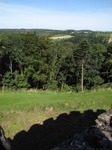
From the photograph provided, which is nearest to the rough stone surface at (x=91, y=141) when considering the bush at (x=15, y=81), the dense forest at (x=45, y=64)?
the dense forest at (x=45, y=64)

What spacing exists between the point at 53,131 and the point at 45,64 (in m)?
16.7

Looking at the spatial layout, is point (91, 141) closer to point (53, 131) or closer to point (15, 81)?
point (53, 131)

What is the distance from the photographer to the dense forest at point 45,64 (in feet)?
86.7

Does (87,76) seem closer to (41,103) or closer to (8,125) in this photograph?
(41,103)

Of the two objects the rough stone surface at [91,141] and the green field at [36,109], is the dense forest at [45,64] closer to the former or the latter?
the green field at [36,109]

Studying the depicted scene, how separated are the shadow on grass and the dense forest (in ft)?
47.2

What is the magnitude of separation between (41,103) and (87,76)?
59.5 ft

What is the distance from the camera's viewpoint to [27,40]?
2667 centimetres

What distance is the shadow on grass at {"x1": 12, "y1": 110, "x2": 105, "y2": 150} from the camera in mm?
10258

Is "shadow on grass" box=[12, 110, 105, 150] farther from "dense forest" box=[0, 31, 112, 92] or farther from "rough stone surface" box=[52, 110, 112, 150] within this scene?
"dense forest" box=[0, 31, 112, 92]

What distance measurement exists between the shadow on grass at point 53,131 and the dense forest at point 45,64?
14382 millimetres

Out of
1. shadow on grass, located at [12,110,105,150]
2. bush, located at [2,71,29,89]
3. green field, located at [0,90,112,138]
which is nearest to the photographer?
shadow on grass, located at [12,110,105,150]

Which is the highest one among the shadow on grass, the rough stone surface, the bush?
the rough stone surface

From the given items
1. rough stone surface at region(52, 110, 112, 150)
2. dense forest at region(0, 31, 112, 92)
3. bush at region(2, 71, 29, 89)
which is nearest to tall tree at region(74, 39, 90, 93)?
dense forest at region(0, 31, 112, 92)
